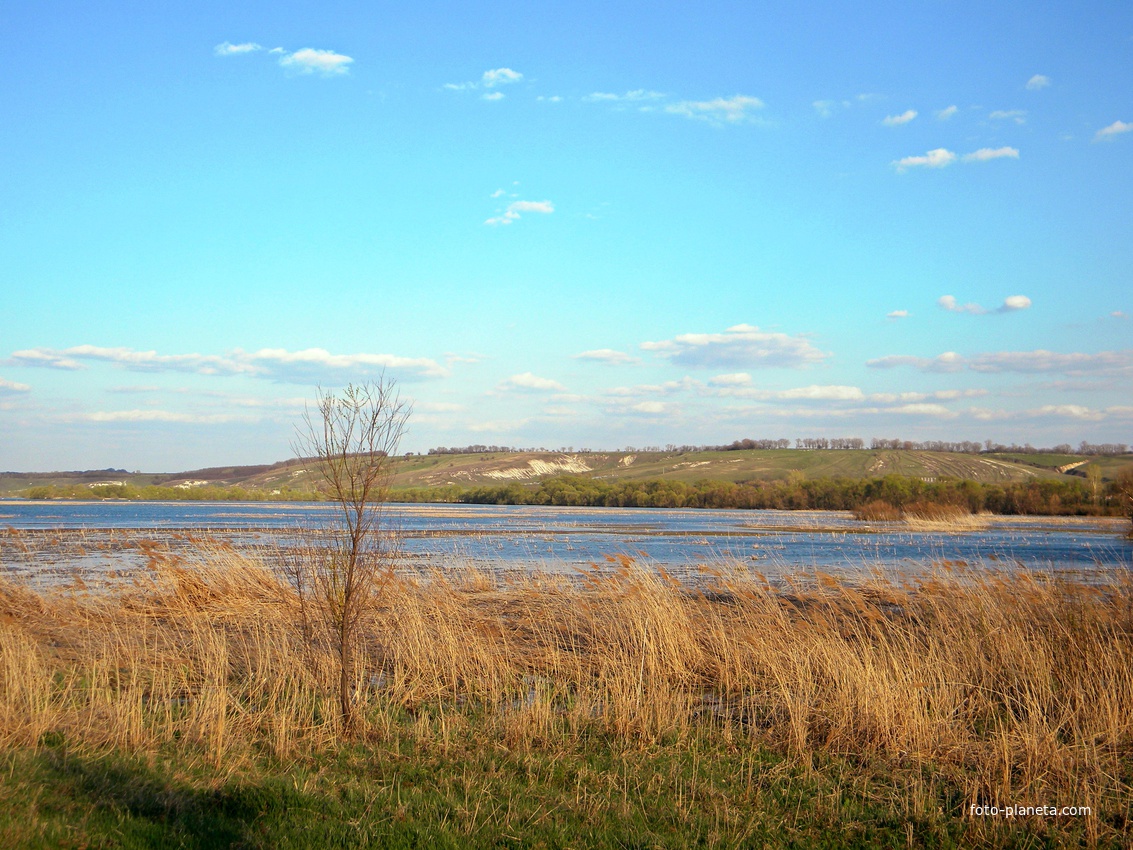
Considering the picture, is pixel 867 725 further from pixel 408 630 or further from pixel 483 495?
pixel 483 495

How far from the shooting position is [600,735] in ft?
27.9

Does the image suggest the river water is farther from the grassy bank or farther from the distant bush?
the distant bush

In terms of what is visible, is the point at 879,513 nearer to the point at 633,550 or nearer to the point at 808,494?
the point at 808,494

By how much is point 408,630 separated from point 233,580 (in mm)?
7713

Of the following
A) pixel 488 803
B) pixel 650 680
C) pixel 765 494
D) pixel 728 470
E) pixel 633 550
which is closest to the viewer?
pixel 488 803

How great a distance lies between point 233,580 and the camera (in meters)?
17.9

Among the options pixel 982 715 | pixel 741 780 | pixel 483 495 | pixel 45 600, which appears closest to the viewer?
pixel 741 780

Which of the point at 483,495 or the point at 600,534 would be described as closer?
the point at 600,534

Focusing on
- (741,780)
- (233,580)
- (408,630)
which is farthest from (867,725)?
(233,580)

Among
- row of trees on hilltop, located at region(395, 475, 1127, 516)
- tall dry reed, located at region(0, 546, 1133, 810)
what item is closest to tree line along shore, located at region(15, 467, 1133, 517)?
row of trees on hilltop, located at region(395, 475, 1127, 516)

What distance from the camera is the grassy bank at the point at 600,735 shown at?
19.8 feet

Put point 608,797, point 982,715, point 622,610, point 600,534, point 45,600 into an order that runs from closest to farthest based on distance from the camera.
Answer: point 608,797
point 982,715
point 622,610
point 45,600
point 600,534

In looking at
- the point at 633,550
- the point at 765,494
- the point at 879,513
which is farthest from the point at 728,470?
the point at 633,550

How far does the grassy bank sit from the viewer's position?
6.03 meters
